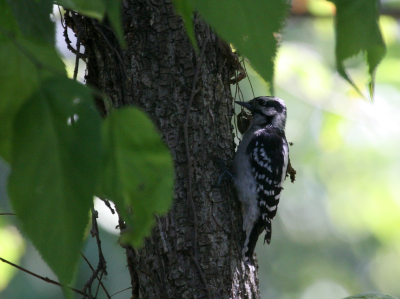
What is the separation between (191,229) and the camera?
2.47 metres

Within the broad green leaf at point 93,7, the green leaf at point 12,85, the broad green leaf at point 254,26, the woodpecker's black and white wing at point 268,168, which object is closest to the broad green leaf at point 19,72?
the green leaf at point 12,85

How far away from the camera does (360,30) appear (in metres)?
0.60

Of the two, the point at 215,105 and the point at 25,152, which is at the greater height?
the point at 215,105

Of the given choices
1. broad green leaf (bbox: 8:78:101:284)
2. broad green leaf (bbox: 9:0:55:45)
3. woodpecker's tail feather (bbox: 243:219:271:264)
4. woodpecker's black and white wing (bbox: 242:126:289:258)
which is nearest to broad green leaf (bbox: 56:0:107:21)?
broad green leaf (bbox: 8:78:101:284)

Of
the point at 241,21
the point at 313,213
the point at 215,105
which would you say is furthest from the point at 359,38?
the point at 313,213

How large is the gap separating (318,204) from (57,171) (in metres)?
10.6

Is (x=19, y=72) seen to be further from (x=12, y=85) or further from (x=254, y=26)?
(x=254, y=26)

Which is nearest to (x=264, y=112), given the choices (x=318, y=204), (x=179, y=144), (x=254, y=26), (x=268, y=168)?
(x=268, y=168)

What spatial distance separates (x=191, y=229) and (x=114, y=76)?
39.9 inches

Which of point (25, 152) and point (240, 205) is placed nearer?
point (25, 152)

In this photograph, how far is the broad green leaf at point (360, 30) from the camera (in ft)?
1.96

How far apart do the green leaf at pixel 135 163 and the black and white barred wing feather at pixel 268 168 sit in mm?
2972

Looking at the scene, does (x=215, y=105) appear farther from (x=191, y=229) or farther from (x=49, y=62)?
(x=49, y=62)

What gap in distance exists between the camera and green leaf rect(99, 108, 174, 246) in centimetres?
67
